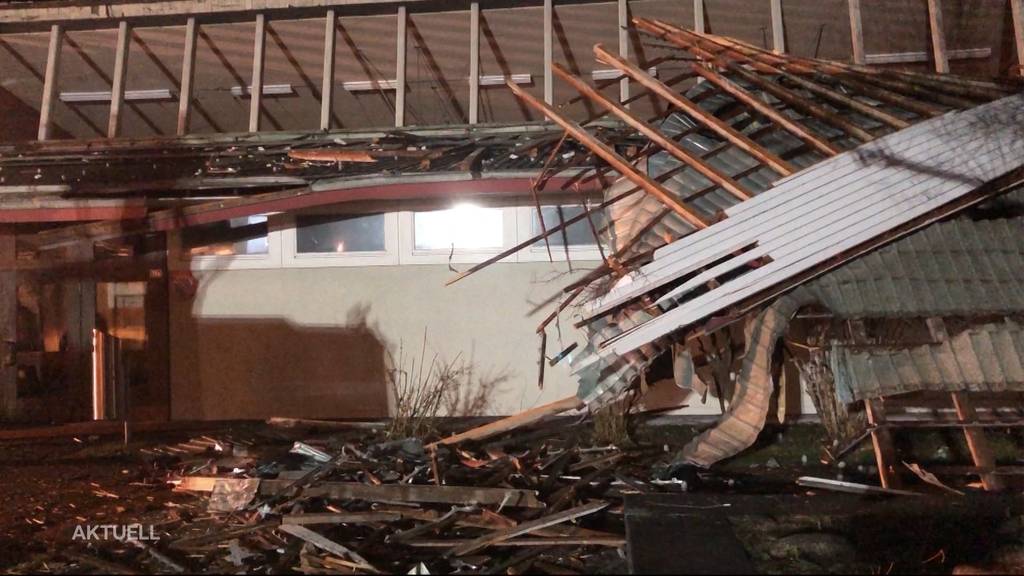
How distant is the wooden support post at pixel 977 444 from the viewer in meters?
5.28

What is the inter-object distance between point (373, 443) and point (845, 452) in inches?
172

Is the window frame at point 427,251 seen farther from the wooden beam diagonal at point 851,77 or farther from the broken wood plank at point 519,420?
the wooden beam diagonal at point 851,77

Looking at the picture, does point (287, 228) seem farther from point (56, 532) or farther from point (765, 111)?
point (765, 111)

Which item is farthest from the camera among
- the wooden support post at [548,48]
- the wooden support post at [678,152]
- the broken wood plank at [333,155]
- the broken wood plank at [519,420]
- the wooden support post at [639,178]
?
the wooden support post at [548,48]

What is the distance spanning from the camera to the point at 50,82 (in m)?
8.81

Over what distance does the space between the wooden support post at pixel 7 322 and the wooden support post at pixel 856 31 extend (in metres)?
9.70

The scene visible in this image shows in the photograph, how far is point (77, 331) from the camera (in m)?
8.64

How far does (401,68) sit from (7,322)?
5407 millimetres

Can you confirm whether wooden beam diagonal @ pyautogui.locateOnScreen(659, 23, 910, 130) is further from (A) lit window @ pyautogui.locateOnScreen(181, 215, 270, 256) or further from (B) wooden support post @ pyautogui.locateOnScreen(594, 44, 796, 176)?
(A) lit window @ pyautogui.locateOnScreen(181, 215, 270, 256)

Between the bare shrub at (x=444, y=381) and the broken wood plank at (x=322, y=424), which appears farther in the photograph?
the bare shrub at (x=444, y=381)

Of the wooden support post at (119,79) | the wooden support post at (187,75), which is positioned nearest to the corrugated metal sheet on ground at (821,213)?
the wooden support post at (187,75)

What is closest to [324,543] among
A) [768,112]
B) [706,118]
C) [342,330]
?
[342,330]

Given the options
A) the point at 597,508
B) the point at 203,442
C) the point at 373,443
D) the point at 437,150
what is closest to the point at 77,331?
the point at 203,442

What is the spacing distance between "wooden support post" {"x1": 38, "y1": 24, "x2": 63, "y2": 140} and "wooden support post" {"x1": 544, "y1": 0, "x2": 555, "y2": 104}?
242 inches
